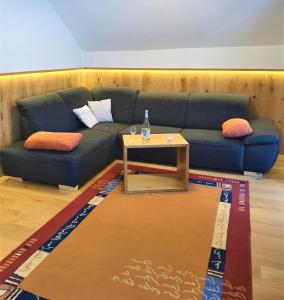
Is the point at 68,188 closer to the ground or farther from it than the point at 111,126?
closer to the ground

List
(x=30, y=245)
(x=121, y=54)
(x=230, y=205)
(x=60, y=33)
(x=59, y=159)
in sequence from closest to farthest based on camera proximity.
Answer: (x=30, y=245) → (x=230, y=205) → (x=59, y=159) → (x=60, y=33) → (x=121, y=54)

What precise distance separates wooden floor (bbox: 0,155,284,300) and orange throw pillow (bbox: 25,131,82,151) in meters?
0.43

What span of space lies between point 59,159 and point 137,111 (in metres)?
1.61

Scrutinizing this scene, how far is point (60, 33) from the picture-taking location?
3.99 m

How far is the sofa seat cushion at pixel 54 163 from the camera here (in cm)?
289

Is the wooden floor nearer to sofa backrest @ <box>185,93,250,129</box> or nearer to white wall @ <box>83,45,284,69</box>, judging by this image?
sofa backrest @ <box>185,93,250,129</box>

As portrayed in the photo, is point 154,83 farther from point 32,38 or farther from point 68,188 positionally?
point 68,188

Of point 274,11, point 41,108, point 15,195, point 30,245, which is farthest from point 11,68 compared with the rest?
point 274,11

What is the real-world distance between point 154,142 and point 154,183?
1.46 ft

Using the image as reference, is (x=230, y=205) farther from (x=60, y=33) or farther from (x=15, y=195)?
(x=60, y=33)

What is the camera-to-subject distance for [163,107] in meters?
4.05

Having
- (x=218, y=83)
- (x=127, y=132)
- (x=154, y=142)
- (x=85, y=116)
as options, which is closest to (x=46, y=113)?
(x=85, y=116)

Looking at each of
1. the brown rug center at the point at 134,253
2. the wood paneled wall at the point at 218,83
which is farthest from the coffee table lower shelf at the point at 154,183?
the wood paneled wall at the point at 218,83

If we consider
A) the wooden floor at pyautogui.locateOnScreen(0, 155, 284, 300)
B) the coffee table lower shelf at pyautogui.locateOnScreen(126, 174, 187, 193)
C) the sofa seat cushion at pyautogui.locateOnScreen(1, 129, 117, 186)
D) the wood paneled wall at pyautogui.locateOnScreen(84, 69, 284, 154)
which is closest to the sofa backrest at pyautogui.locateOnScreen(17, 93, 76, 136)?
the sofa seat cushion at pyautogui.locateOnScreen(1, 129, 117, 186)
